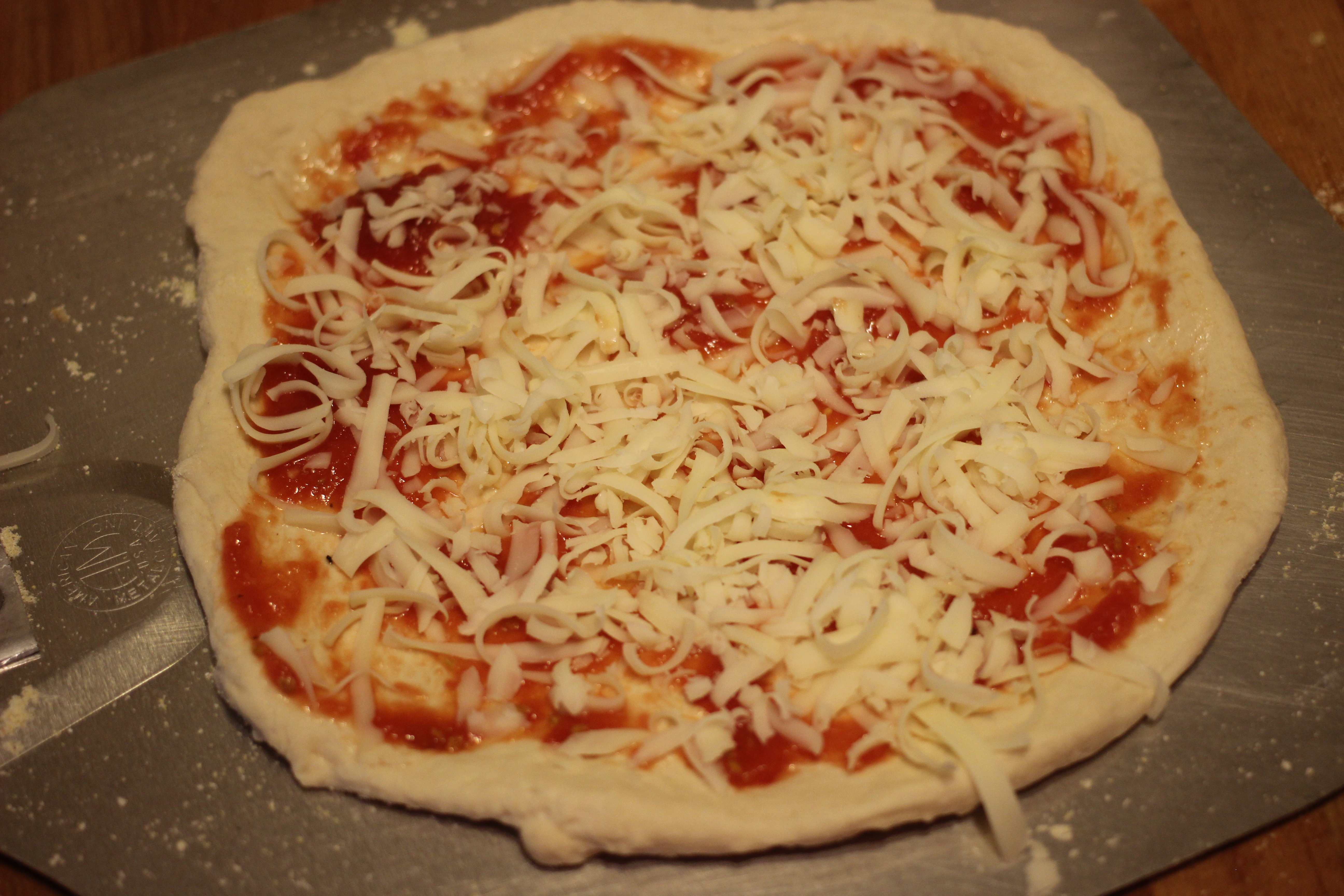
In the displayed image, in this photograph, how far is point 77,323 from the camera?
3045 millimetres

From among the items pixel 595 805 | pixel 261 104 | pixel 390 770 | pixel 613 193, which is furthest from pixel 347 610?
pixel 261 104

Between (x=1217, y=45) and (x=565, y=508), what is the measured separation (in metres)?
2.96

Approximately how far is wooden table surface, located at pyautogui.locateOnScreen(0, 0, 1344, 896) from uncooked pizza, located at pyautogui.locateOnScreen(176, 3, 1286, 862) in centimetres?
72

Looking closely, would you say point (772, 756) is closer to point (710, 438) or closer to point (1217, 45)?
point (710, 438)

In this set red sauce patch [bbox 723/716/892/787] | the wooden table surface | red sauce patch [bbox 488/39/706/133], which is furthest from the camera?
the wooden table surface

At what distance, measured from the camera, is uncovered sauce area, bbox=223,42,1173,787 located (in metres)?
2.23

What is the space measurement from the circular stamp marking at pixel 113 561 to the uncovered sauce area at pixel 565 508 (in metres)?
0.33

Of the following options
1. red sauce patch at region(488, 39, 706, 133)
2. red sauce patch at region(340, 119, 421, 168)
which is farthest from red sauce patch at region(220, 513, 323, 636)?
red sauce patch at region(488, 39, 706, 133)

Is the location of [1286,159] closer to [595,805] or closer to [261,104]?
[595,805]

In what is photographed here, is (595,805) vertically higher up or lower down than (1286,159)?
lower down

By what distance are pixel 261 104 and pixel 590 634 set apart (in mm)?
2098

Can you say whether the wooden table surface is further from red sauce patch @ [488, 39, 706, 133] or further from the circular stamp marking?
the circular stamp marking

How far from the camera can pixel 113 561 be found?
2.63 metres


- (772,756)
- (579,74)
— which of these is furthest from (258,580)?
(579,74)
